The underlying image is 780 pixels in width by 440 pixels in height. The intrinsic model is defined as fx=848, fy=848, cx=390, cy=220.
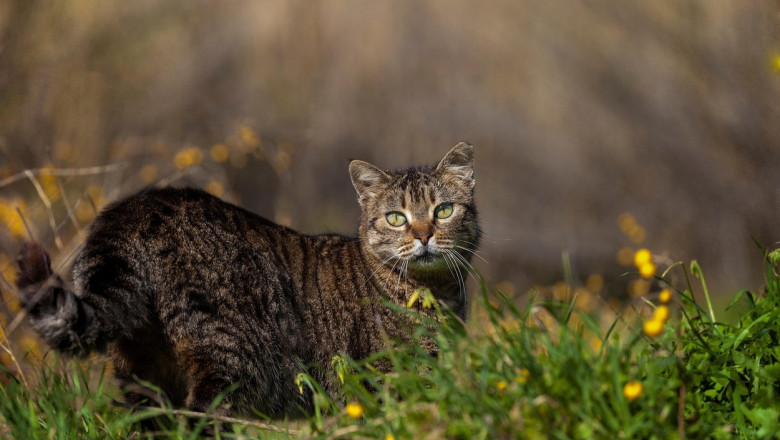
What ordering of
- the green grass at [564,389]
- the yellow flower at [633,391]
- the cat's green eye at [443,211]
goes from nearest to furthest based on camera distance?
the yellow flower at [633,391]
the green grass at [564,389]
the cat's green eye at [443,211]

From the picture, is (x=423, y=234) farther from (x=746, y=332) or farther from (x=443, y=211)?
(x=746, y=332)

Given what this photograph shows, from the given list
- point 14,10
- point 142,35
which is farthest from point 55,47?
point 142,35

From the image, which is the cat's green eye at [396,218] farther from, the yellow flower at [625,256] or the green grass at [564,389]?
the yellow flower at [625,256]

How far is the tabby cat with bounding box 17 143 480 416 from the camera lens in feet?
11.3

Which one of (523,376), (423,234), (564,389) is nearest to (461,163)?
(423,234)

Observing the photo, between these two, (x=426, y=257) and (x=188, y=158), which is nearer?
(x=426, y=257)

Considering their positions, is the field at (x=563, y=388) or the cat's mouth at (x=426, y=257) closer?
the field at (x=563, y=388)

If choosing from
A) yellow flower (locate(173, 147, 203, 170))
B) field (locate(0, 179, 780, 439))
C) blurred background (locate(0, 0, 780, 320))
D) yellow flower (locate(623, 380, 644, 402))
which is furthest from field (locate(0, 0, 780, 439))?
yellow flower (locate(623, 380, 644, 402))

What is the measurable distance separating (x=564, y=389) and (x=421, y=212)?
2.16 meters

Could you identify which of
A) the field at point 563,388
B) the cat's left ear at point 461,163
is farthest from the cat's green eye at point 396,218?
the field at point 563,388

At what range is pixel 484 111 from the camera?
941cm

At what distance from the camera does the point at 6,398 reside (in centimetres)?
339

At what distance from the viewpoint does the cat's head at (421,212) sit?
449 centimetres

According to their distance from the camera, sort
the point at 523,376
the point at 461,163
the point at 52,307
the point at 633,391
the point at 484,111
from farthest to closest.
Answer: the point at 484,111, the point at 461,163, the point at 52,307, the point at 523,376, the point at 633,391
